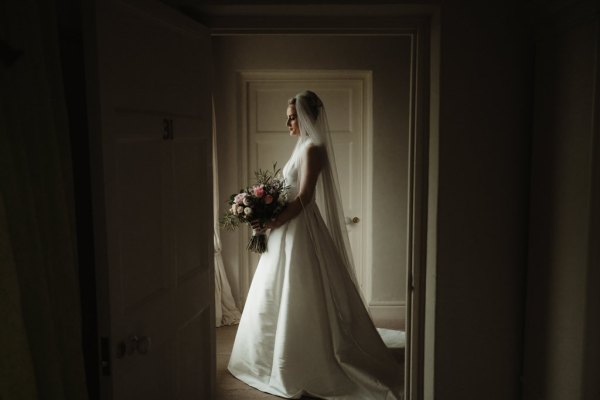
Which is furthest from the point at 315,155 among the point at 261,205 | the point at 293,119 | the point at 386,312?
the point at 386,312

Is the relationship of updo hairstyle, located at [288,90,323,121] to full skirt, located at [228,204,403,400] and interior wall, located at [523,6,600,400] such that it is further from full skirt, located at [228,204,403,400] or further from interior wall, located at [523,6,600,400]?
interior wall, located at [523,6,600,400]

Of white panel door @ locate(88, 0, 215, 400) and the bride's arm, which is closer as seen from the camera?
white panel door @ locate(88, 0, 215, 400)

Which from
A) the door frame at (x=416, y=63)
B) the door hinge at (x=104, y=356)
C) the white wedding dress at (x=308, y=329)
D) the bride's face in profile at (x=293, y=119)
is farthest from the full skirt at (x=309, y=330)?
the door hinge at (x=104, y=356)

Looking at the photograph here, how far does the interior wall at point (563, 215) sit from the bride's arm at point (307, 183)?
162 cm

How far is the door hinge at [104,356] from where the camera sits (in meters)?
1.59

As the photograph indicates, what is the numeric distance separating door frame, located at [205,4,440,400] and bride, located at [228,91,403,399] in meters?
1.08

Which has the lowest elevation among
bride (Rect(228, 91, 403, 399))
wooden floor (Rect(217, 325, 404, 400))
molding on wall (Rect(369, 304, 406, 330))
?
wooden floor (Rect(217, 325, 404, 400))

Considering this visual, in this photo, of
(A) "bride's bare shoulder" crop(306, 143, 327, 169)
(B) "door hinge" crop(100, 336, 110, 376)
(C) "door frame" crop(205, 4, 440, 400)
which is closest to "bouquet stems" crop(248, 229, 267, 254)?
(A) "bride's bare shoulder" crop(306, 143, 327, 169)

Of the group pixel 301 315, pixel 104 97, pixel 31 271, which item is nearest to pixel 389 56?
pixel 301 315

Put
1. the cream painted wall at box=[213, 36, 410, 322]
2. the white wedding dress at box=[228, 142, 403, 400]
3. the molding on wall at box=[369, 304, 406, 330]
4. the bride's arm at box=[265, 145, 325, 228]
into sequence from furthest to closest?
the molding on wall at box=[369, 304, 406, 330] < the cream painted wall at box=[213, 36, 410, 322] < the bride's arm at box=[265, 145, 325, 228] < the white wedding dress at box=[228, 142, 403, 400]

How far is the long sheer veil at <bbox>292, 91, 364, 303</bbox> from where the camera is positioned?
3504mm

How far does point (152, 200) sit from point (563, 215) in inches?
54.1

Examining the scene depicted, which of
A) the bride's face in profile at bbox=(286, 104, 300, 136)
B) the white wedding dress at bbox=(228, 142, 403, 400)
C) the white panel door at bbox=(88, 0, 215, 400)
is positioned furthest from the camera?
the bride's face in profile at bbox=(286, 104, 300, 136)

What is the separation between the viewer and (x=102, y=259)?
1.55 meters
